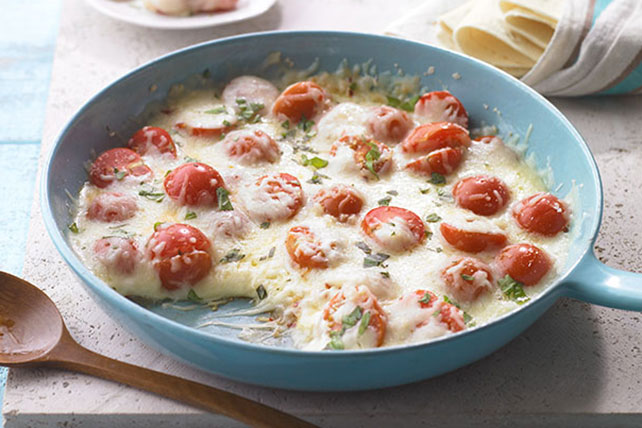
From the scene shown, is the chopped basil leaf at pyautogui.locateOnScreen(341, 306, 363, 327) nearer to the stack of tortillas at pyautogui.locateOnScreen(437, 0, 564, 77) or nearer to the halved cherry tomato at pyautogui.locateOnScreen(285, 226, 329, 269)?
the halved cherry tomato at pyautogui.locateOnScreen(285, 226, 329, 269)

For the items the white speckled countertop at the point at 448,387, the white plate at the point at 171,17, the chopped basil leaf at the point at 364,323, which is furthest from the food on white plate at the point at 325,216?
the white plate at the point at 171,17

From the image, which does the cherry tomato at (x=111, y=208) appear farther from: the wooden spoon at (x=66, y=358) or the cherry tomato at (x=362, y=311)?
the cherry tomato at (x=362, y=311)

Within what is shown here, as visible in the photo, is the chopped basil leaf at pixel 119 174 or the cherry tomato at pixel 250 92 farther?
the cherry tomato at pixel 250 92

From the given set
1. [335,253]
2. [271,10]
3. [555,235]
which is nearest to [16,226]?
[335,253]

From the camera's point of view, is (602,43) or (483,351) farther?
(602,43)

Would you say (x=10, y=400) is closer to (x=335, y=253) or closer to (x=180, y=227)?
(x=180, y=227)
